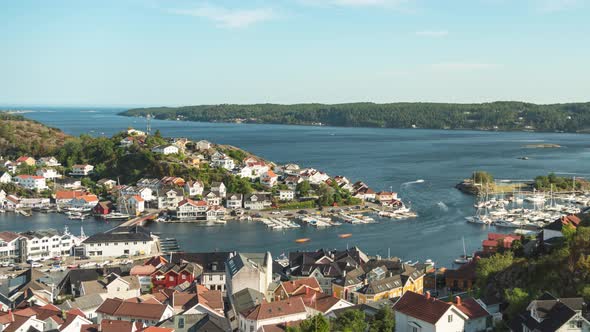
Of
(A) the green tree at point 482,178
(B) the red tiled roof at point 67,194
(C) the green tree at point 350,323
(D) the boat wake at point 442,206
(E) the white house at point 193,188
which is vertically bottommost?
(D) the boat wake at point 442,206

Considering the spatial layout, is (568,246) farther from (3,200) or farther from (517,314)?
(3,200)

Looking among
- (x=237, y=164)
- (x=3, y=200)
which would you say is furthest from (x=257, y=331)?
(x=237, y=164)

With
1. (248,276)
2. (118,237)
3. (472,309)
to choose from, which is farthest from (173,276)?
(472,309)

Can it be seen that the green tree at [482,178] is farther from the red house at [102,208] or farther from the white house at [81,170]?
the white house at [81,170]

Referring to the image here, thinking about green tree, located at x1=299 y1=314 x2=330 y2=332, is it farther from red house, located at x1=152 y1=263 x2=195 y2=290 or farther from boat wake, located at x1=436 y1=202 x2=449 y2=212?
boat wake, located at x1=436 y1=202 x2=449 y2=212

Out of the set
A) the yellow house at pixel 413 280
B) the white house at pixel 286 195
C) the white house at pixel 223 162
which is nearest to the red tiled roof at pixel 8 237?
the yellow house at pixel 413 280

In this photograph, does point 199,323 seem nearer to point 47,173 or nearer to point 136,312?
point 136,312
